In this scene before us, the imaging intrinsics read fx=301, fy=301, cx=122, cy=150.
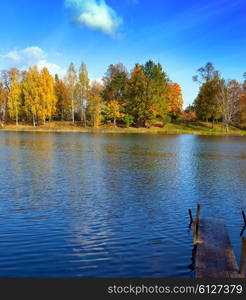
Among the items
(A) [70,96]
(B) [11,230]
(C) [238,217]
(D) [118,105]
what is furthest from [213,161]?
(A) [70,96]

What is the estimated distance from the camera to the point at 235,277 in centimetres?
941

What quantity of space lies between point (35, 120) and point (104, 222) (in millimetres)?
100259

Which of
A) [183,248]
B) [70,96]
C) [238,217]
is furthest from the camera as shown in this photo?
[70,96]

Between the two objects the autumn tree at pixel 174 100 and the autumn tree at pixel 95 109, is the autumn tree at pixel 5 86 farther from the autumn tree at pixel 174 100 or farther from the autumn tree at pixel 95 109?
the autumn tree at pixel 174 100

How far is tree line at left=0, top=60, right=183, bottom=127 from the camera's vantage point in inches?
3925

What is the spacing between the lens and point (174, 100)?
369 ft

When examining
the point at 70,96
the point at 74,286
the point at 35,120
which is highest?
the point at 70,96

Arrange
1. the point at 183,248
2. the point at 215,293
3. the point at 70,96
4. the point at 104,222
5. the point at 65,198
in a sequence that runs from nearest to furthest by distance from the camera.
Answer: the point at 215,293
the point at 183,248
the point at 104,222
the point at 65,198
the point at 70,96

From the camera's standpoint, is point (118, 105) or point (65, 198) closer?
point (65, 198)

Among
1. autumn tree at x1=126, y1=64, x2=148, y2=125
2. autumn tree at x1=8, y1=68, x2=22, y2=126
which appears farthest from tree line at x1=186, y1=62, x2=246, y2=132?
autumn tree at x1=8, y1=68, x2=22, y2=126

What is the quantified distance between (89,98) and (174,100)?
32197 millimetres

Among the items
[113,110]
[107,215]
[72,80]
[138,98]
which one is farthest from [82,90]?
[107,215]

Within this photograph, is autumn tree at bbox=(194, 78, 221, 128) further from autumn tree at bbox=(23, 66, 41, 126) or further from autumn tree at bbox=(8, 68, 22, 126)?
autumn tree at bbox=(8, 68, 22, 126)

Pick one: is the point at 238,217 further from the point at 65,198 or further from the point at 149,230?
the point at 65,198
